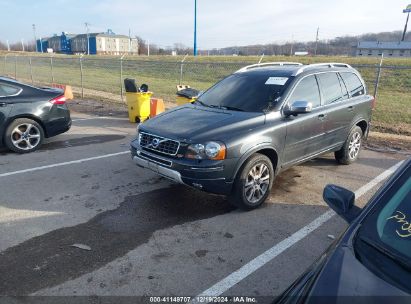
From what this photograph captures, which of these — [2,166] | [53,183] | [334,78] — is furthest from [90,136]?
[334,78]

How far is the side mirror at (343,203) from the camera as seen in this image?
2293mm

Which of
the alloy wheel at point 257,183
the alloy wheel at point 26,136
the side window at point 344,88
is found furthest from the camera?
the alloy wheel at point 26,136

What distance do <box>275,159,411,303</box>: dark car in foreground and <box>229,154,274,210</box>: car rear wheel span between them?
214 cm

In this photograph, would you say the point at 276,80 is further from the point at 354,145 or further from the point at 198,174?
the point at 354,145

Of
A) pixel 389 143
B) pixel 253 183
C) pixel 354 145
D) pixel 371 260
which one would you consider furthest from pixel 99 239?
pixel 389 143

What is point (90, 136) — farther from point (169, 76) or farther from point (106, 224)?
point (169, 76)

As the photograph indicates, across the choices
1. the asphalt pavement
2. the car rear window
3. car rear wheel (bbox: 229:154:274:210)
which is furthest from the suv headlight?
the car rear window

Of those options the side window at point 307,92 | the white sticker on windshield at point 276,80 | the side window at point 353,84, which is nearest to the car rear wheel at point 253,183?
the side window at point 307,92

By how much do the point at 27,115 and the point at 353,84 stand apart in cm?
628

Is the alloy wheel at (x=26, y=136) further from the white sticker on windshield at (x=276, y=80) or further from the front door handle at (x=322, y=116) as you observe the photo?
the front door handle at (x=322, y=116)

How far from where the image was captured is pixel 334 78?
5.88 metres

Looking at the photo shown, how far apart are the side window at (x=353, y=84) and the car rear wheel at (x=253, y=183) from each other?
256cm

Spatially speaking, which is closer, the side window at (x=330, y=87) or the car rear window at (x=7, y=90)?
the side window at (x=330, y=87)

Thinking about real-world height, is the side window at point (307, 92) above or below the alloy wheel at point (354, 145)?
above
